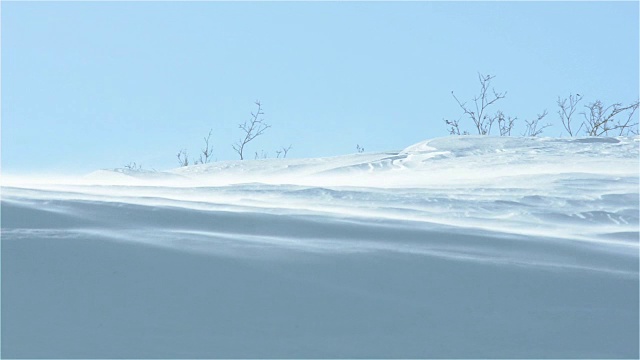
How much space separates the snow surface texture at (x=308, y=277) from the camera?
5.22 feet

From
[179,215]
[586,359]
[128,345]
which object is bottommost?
[586,359]

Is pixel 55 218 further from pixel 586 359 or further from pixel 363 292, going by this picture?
pixel 586 359

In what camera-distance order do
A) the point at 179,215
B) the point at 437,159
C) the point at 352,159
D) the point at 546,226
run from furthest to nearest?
the point at 352,159 → the point at 437,159 → the point at 546,226 → the point at 179,215

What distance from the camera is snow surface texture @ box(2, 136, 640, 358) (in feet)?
5.22

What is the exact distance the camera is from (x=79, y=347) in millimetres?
1486

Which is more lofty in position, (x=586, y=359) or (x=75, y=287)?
(x=75, y=287)

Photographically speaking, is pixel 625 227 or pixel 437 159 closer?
pixel 625 227

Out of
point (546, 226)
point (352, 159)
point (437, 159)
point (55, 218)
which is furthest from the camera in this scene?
point (352, 159)

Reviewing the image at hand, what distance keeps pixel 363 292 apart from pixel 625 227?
4.01ft

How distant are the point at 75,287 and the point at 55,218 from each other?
0.45m

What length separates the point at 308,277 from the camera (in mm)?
1867

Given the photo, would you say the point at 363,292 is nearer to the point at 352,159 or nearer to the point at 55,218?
the point at 55,218

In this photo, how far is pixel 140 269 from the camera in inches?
72.4

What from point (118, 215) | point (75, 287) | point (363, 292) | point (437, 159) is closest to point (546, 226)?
point (363, 292)
